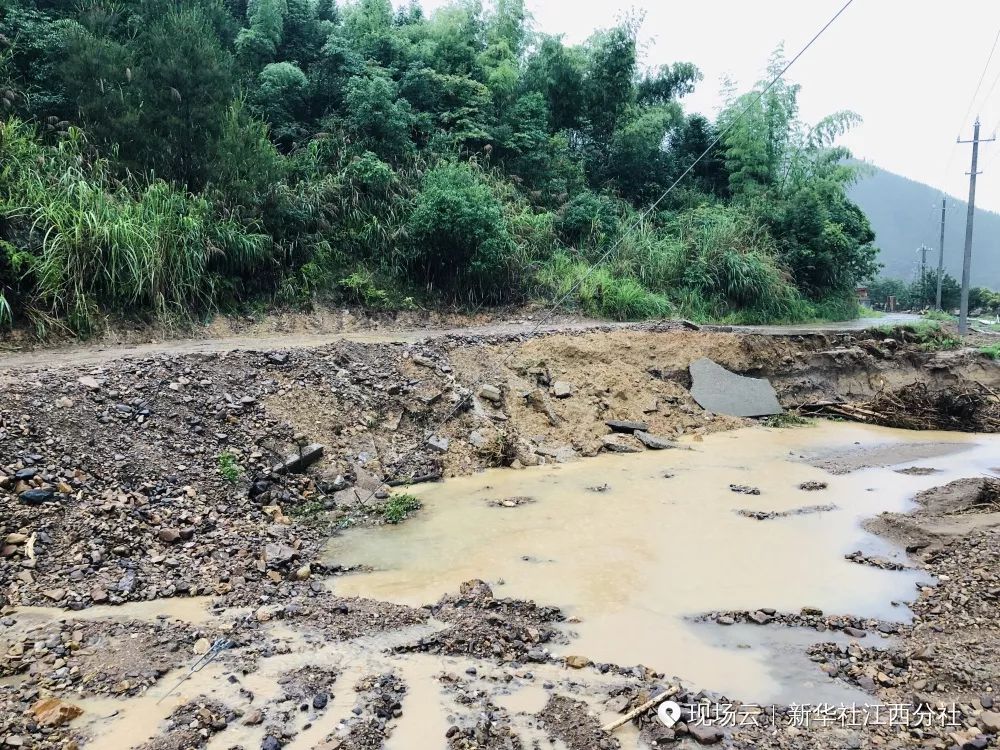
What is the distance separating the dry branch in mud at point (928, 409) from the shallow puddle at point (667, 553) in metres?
2.19

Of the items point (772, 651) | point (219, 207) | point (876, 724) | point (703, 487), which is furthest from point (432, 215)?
point (876, 724)

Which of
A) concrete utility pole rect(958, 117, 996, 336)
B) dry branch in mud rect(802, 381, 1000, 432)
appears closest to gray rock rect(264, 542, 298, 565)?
dry branch in mud rect(802, 381, 1000, 432)

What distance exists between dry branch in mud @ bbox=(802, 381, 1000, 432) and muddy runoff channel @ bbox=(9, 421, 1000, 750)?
3905mm

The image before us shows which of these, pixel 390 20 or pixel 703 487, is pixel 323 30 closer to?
pixel 390 20

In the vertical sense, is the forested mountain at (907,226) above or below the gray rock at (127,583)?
above

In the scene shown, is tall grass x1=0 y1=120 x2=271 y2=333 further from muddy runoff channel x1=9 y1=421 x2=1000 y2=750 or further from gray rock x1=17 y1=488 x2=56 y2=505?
muddy runoff channel x1=9 y1=421 x2=1000 y2=750

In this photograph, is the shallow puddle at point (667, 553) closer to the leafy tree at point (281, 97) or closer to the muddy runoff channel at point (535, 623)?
the muddy runoff channel at point (535, 623)

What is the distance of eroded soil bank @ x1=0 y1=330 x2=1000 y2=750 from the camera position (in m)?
2.88

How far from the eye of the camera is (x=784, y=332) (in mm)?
11938

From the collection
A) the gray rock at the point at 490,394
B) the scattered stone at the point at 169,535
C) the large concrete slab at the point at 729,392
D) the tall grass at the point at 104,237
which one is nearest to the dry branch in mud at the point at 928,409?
the large concrete slab at the point at 729,392

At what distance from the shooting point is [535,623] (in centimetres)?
377

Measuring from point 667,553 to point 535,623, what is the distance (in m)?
1.60

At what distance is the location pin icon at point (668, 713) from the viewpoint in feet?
8.86

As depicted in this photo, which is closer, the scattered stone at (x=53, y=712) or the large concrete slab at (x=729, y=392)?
the scattered stone at (x=53, y=712)
